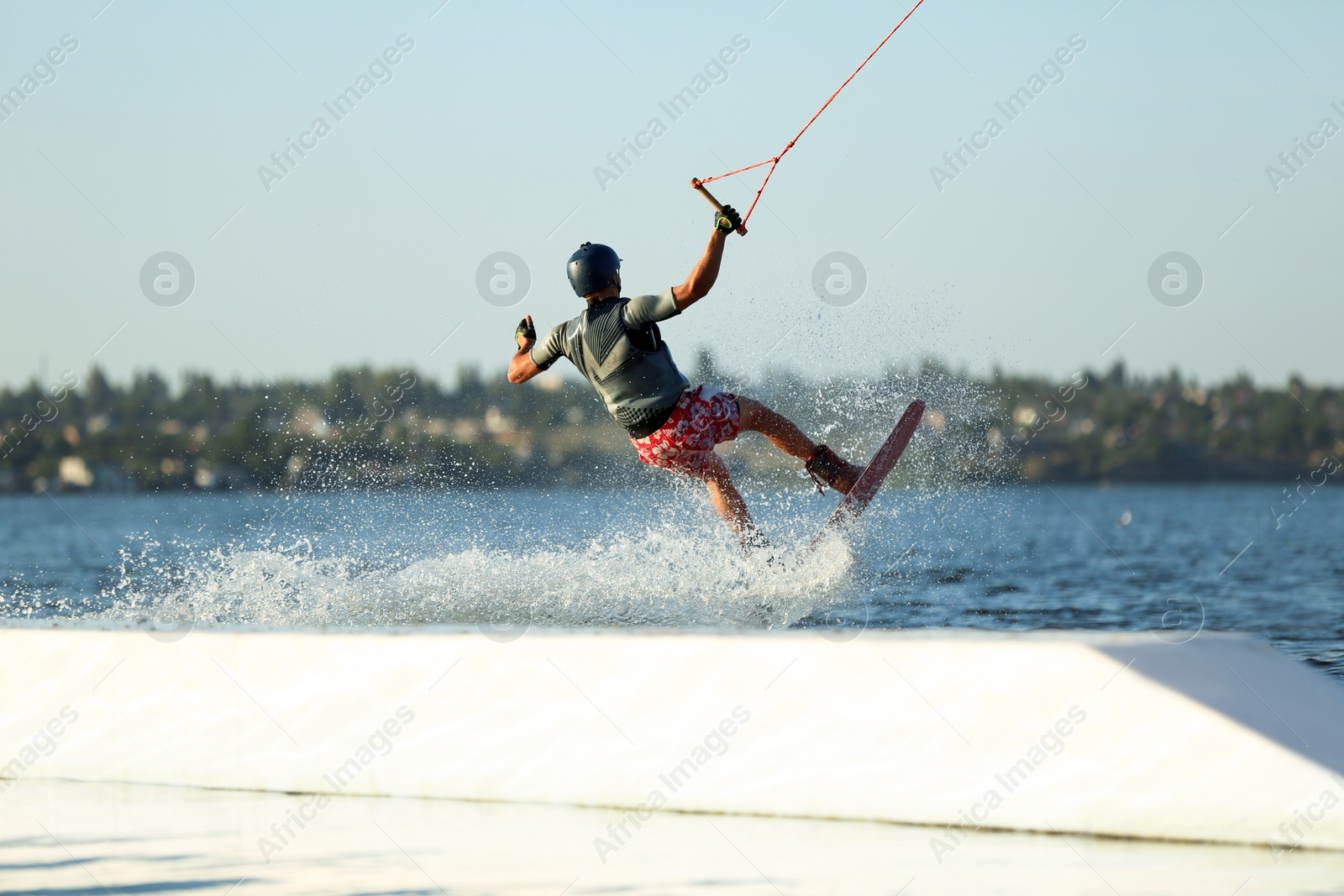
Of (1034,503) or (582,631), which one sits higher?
(582,631)

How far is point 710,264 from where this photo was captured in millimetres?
6277

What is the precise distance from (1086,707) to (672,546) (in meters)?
4.24

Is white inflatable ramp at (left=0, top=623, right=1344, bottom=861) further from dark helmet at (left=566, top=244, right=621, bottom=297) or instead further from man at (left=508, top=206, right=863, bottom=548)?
dark helmet at (left=566, top=244, right=621, bottom=297)

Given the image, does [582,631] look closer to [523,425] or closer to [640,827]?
[640,827]

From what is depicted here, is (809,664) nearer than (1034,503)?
Yes

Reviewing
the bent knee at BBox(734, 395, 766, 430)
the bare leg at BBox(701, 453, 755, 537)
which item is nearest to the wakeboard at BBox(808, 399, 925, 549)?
the bare leg at BBox(701, 453, 755, 537)

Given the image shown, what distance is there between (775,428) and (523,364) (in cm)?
158

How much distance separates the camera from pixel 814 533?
7863 millimetres

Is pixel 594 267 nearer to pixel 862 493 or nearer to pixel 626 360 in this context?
pixel 626 360

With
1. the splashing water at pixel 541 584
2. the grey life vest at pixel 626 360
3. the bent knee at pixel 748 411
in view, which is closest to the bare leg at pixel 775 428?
the bent knee at pixel 748 411

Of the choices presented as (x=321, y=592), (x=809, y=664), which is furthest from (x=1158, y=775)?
(x=321, y=592)

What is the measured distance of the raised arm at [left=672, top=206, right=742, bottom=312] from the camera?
618cm

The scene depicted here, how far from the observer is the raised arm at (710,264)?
243 inches

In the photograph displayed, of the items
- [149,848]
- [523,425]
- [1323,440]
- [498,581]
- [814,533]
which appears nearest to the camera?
[149,848]
